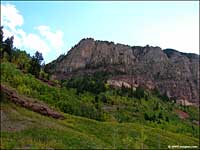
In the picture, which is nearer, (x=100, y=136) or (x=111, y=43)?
(x=100, y=136)

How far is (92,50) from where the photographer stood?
514 feet

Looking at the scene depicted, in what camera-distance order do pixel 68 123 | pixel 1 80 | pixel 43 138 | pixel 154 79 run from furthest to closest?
pixel 154 79
pixel 1 80
pixel 68 123
pixel 43 138

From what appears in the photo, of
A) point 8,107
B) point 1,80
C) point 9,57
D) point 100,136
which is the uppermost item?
point 9,57

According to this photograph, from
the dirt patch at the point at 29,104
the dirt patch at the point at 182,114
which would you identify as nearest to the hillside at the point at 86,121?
the dirt patch at the point at 29,104

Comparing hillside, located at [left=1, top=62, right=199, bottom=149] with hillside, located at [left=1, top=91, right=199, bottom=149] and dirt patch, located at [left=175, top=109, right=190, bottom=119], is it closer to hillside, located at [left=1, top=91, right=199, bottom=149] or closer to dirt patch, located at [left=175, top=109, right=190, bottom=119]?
hillside, located at [left=1, top=91, right=199, bottom=149]

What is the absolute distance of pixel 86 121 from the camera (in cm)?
6481

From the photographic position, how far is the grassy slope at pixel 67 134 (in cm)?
4562

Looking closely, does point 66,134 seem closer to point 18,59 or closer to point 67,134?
point 67,134

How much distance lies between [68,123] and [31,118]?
281 inches

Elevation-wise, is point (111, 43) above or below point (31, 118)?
above

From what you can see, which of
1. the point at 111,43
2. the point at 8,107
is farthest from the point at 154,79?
the point at 8,107

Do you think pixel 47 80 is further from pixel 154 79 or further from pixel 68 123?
pixel 154 79

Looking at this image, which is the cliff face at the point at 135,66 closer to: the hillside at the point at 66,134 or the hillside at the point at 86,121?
the hillside at the point at 86,121

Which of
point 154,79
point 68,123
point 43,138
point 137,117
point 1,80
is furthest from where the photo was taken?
point 154,79
